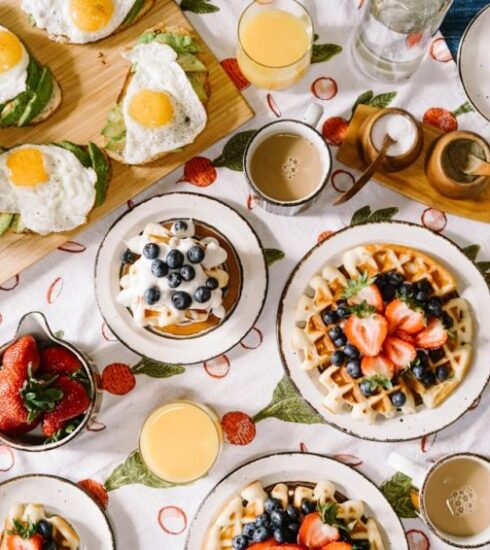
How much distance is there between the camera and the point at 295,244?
110 inches

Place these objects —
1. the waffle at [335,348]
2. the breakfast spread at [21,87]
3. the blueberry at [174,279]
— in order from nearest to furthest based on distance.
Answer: the blueberry at [174,279], the waffle at [335,348], the breakfast spread at [21,87]

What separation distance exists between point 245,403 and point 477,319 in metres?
0.81

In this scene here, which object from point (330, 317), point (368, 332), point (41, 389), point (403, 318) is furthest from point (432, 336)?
point (41, 389)

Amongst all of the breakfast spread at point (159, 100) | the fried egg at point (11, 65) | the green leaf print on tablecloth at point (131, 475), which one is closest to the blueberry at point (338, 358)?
the green leaf print on tablecloth at point (131, 475)

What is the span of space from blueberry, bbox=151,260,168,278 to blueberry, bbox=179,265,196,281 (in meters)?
0.05

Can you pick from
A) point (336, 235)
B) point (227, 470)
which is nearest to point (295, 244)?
point (336, 235)

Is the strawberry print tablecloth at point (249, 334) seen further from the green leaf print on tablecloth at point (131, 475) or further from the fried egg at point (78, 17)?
the fried egg at point (78, 17)

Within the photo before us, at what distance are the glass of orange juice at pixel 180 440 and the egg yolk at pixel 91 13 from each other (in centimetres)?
129

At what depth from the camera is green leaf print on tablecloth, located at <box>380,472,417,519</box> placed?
273 cm

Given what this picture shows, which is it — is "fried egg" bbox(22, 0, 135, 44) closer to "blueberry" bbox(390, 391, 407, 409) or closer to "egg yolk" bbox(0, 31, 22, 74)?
"egg yolk" bbox(0, 31, 22, 74)

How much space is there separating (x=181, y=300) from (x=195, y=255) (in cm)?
14

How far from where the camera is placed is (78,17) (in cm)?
277

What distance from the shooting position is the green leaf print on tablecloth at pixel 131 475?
2.76 meters

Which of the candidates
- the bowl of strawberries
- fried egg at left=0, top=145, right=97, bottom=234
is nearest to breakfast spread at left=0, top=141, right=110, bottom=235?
fried egg at left=0, top=145, right=97, bottom=234
